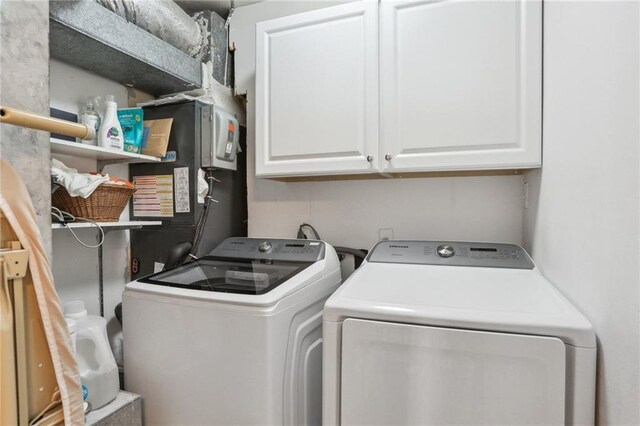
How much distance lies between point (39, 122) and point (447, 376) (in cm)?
125

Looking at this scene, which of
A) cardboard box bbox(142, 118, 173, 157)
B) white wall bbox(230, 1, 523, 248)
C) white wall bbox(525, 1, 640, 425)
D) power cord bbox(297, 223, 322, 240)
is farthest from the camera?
power cord bbox(297, 223, 322, 240)

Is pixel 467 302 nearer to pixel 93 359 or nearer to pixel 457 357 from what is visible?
pixel 457 357

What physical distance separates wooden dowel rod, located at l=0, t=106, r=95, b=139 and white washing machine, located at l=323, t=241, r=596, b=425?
86cm

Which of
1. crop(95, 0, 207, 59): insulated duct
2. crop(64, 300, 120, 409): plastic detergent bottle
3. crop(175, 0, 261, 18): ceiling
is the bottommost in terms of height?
crop(64, 300, 120, 409): plastic detergent bottle

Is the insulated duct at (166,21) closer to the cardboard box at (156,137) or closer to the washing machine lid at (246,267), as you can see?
the cardboard box at (156,137)

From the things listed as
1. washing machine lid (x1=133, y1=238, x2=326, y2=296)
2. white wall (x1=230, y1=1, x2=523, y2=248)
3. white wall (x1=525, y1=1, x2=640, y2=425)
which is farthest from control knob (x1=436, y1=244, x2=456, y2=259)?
washing machine lid (x1=133, y1=238, x2=326, y2=296)

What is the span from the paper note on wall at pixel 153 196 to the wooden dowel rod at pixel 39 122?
1018 mm

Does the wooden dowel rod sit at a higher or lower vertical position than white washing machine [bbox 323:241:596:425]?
higher

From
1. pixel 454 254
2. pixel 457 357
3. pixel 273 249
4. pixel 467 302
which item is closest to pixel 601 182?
pixel 467 302

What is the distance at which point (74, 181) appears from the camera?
1441mm

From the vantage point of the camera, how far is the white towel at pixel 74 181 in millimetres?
1433

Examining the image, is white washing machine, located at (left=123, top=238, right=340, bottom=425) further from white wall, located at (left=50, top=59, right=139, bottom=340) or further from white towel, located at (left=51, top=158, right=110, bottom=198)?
white wall, located at (left=50, top=59, right=139, bottom=340)

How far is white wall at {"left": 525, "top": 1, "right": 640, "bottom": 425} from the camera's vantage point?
2.43 ft

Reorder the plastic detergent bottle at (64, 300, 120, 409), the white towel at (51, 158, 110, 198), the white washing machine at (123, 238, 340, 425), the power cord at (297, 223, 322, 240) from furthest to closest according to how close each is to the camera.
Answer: the power cord at (297, 223, 322, 240) → the white towel at (51, 158, 110, 198) → the plastic detergent bottle at (64, 300, 120, 409) → the white washing machine at (123, 238, 340, 425)
